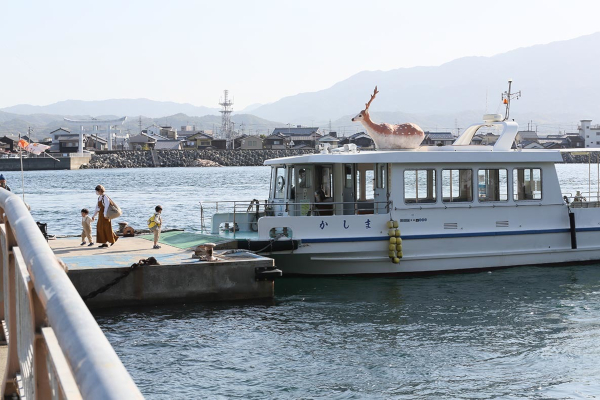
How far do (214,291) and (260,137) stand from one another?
135 metres

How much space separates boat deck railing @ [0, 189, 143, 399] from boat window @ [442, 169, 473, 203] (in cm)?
1388

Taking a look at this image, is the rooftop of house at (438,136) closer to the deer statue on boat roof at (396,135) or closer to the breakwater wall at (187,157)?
the breakwater wall at (187,157)

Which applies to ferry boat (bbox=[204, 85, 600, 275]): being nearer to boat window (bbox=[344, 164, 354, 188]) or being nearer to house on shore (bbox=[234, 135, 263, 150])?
boat window (bbox=[344, 164, 354, 188])

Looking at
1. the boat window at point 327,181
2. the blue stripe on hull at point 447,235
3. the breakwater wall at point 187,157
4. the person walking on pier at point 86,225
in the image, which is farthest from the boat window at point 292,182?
the breakwater wall at point 187,157

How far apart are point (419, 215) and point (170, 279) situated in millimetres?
6269

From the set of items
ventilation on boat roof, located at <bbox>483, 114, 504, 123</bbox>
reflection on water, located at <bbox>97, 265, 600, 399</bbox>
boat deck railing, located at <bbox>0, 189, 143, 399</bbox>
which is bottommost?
reflection on water, located at <bbox>97, 265, 600, 399</bbox>

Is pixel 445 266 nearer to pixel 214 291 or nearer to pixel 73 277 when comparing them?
pixel 214 291

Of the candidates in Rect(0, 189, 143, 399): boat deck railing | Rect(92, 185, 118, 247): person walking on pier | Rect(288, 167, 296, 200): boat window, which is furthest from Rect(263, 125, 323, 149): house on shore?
Rect(0, 189, 143, 399): boat deck railing

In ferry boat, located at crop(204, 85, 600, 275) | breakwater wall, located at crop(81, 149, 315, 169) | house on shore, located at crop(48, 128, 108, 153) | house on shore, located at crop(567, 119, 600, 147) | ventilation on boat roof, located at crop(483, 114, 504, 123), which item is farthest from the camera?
house on shore, located at crop(567, 119, 600, 147)

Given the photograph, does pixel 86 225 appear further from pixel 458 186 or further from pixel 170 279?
pixel 458 186

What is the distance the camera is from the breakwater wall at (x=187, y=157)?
130 m

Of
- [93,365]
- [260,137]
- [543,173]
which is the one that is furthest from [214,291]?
[260,137]

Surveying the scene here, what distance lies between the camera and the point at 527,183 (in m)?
17.6

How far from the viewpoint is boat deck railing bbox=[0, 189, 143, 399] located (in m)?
1.65
